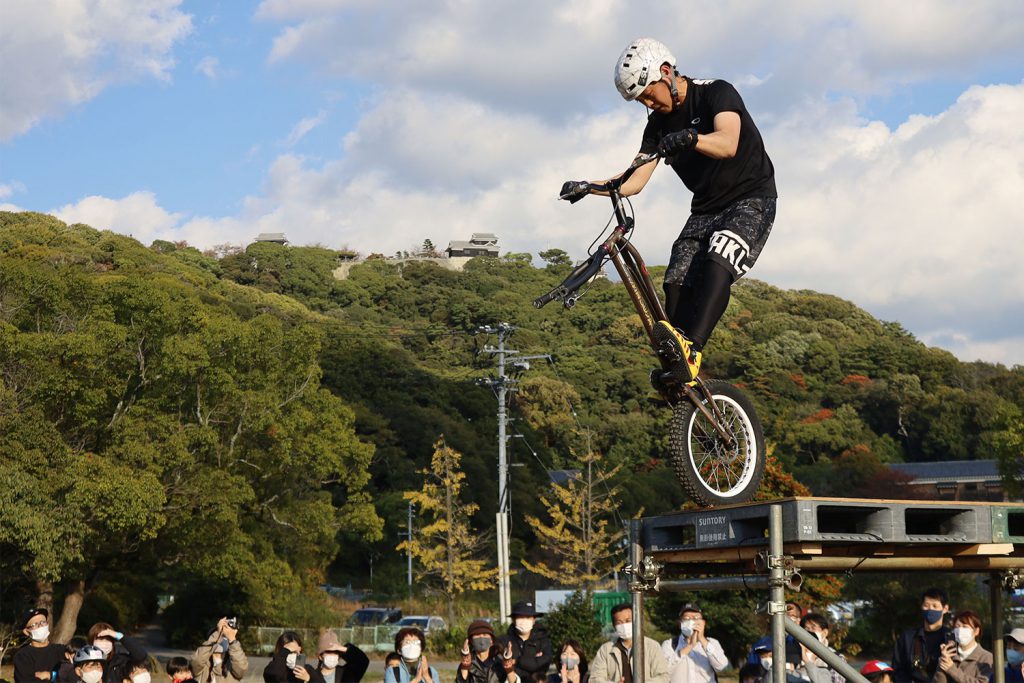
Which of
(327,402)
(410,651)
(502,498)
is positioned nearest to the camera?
(410,651)

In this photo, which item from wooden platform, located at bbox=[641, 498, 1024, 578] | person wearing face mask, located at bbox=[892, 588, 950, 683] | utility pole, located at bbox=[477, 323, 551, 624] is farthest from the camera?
utility pole, located at bbox=[477, 323, 551, 624]

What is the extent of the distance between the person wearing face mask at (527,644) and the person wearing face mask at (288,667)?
145cm

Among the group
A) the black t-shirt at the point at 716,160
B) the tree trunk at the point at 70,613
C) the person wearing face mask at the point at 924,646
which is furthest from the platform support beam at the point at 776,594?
the tree trunk at the point at 70,613

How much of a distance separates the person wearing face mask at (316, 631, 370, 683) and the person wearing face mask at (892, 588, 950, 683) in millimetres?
4028

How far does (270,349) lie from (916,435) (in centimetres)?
5914

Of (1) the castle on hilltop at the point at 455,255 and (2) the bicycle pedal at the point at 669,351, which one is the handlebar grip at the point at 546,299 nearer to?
(2) the bicycle pedal at the point at 669,351

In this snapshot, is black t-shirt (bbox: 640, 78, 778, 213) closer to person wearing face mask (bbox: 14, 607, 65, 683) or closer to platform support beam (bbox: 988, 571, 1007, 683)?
platform support beam (bbox: 988, 571, 1007, 683)

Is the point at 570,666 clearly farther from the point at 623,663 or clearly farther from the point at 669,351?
the point at 669,351

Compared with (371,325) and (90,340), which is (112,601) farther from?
(371,325)

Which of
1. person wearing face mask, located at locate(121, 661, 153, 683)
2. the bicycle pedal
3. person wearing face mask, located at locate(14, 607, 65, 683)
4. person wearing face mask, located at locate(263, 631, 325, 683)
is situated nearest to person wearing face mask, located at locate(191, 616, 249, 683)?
person wearing face mask, located at locate(121, 661, 153, 683)

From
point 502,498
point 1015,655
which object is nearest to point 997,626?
point 1015,655

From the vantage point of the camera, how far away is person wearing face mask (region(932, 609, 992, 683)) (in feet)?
21.3

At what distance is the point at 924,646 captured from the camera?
686cm

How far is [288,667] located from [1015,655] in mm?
5456
